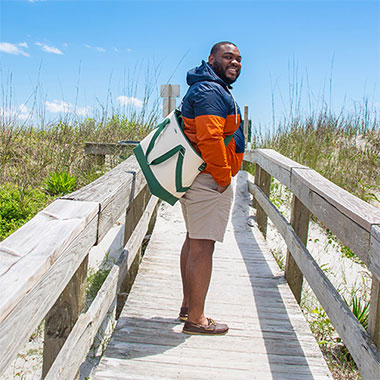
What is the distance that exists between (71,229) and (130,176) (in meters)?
1.48

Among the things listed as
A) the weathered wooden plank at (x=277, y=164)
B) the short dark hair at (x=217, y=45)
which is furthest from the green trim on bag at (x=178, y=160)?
the weathered wooden plank at (x=277, y=164)

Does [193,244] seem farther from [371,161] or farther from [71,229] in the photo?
[371,161]

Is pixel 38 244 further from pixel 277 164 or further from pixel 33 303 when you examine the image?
pixel 277 164

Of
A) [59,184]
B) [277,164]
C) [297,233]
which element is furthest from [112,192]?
[59,184]

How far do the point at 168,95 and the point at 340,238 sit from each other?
20.6 ft

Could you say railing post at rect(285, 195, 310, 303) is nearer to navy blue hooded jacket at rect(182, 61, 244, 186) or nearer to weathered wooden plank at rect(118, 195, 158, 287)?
navy blue hooded jacket at rect(182, 61, 244, 186)

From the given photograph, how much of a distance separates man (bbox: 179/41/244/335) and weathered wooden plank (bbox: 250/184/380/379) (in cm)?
69

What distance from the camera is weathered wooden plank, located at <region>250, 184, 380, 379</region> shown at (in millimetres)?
1875

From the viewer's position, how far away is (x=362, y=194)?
639cm

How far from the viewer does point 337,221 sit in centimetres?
239

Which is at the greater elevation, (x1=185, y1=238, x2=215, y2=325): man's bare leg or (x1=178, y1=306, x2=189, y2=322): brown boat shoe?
(x1=185, y1=238, x2=215, y2=325): man's bare leg

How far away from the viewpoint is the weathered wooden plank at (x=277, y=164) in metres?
3.79

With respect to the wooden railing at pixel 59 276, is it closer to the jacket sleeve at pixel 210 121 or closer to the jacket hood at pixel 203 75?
the jacket sleeve at pixel 210 121

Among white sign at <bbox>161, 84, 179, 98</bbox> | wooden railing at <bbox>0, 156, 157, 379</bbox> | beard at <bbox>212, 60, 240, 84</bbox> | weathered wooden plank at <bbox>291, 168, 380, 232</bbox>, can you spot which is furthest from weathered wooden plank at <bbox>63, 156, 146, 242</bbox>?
white sign at <bbox>161, 84, 179, 98</bbox>
